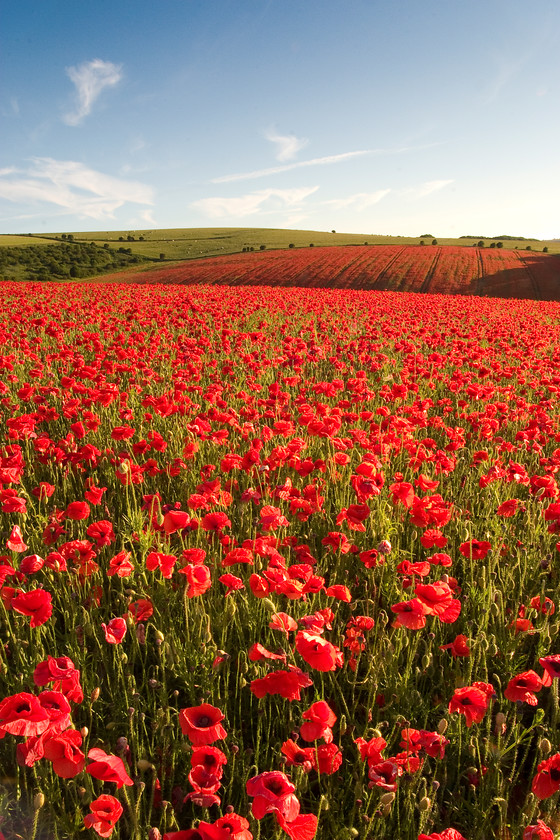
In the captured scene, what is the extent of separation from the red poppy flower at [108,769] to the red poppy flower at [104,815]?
0.13ft

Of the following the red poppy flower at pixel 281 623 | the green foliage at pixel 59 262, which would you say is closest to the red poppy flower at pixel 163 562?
the red poppy flower at pixel 281 623

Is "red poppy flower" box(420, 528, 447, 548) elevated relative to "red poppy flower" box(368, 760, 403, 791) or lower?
elevated

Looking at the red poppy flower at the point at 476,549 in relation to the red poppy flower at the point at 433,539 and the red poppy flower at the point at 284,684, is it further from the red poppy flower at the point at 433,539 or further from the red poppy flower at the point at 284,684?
the red poppy flower at the point at 284,684

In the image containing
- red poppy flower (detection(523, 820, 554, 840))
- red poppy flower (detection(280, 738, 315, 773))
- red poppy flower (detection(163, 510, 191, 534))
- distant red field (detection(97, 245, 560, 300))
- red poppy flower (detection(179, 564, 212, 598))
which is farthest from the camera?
distant red field (detection(97, 245, 560, 300))

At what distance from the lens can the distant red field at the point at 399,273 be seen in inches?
1286

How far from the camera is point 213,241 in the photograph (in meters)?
77.0

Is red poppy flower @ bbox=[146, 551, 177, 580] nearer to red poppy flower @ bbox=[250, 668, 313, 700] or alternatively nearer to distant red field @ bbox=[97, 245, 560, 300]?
red poppy flower @ bbox=[250, 668, 313, 700]

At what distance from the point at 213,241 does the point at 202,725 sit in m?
81.0

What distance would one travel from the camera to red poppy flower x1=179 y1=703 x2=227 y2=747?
140cm

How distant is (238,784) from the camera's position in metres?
1.74

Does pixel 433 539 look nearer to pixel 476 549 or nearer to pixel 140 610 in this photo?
pixel 476 549

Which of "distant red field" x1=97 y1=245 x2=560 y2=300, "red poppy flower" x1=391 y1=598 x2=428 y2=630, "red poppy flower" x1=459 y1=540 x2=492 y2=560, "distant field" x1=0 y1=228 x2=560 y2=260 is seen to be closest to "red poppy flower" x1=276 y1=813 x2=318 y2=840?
"red poppy flower" x1=391 y1=598 x2=428 y2=630

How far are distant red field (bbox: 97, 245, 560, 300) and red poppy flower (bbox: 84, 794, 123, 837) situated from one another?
33.0m

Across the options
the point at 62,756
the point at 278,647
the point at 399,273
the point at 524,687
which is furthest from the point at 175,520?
the point at 399,273
